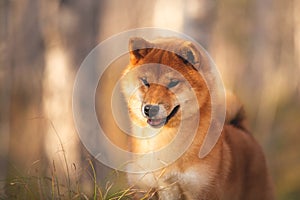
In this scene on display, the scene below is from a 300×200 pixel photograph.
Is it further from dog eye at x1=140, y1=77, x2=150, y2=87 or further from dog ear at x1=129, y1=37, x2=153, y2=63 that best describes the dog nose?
dog ear at x1=129, y1=37, x2=153, y2=63

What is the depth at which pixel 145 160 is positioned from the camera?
310 centimetres

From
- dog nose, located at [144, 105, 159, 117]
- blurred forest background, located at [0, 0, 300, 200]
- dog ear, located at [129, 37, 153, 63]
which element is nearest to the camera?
dog nose, located at [144, 105, 159, 117]

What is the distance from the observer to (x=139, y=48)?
3.07 metres

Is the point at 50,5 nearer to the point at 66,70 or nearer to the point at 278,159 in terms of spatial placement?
the point at 66,70

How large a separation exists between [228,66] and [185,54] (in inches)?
18.9

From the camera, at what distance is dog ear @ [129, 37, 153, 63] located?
3062 mm

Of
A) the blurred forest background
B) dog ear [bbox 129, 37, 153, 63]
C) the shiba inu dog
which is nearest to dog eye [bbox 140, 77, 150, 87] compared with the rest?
the shiba inu dog

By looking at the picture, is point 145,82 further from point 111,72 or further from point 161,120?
point 111,72

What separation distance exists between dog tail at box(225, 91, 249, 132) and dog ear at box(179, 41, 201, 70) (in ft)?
1.10

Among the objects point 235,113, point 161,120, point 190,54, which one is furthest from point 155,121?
point 235,113

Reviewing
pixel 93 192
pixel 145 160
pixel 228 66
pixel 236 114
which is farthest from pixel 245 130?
pixel 93 192

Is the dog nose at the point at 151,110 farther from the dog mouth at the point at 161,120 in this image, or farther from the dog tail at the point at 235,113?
the dog tail at the point at 235,113

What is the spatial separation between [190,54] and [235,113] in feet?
1.49

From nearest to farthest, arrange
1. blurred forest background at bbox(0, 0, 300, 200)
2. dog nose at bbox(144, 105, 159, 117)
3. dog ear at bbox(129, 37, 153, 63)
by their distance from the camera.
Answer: dog nose at bbox(144, 105, 159, 117), dog ear at bbox(129, 37, 153, 63), blurred forest background at bbox(0, 0, 300, 200)
